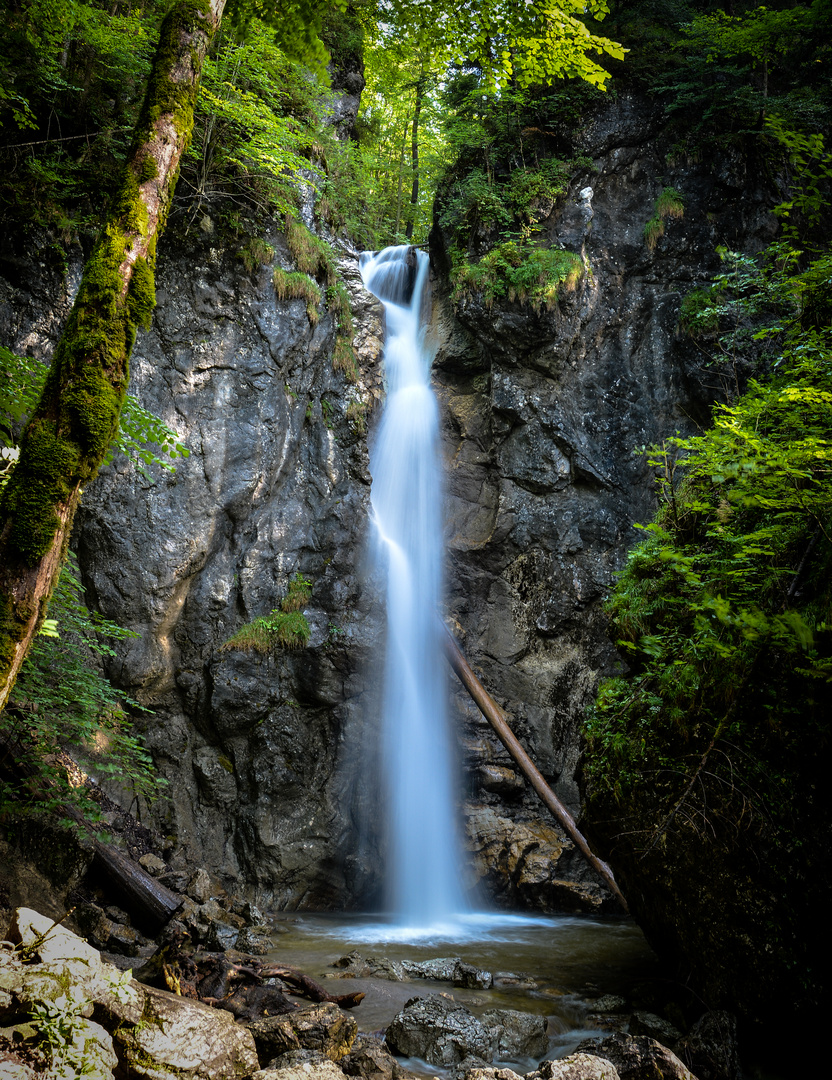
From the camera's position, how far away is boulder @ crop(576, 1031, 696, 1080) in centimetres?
389

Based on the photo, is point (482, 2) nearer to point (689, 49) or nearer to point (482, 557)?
point (482, 557)

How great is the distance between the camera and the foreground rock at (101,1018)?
296cm

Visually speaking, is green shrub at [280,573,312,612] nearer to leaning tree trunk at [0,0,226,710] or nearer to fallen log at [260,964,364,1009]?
fallen log at [260,964,364,1009]

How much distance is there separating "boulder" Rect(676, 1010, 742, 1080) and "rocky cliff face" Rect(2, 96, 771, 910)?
18.4 feet

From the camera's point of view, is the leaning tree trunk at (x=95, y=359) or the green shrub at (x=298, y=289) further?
the green shrub at (x=298, y=289)

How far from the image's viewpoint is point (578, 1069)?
3.72 m

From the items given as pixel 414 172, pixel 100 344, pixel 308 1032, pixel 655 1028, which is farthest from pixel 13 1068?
pixel 414 172

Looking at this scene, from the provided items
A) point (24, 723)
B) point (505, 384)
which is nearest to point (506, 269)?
point (505, 384)

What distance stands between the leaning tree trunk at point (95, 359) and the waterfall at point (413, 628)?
330 inches

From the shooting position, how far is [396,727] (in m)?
11.4

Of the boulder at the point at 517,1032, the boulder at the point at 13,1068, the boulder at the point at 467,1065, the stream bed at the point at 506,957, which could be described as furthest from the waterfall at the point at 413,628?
the boulder at the point at 13,1068

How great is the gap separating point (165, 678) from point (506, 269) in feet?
33.5

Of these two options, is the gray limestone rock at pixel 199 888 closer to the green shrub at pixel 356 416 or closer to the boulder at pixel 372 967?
the boulder at pixel 372 967

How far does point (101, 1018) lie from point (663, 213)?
1593 cm
